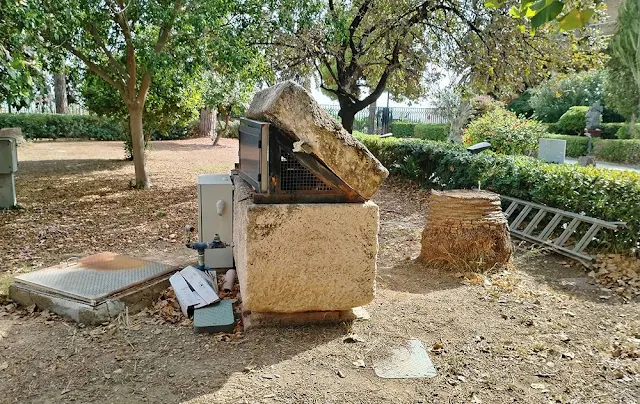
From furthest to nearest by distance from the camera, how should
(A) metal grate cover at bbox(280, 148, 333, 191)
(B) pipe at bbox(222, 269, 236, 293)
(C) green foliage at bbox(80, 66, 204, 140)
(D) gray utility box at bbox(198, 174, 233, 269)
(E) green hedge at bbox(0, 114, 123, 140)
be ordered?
1. (E) green hedge at bbox(0, 114, 123, 140)
2. (C) green foliage at bbox(80, 66, 204, 140)
3. (D) gray utility box at bbox(198, 174, 233, 269)
4. (B) pipe at bbox(222, 269, 236, 293)
5. (A) metal grate cover at bbox(280, 148, 333, 191)

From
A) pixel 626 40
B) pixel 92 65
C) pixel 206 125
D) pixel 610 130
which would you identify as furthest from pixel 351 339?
pixel 610 130

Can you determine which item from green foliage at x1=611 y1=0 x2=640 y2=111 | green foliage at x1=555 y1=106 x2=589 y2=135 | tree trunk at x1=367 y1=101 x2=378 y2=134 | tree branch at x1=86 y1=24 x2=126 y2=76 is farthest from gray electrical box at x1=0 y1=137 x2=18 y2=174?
tree trunk at x1=367 y1=101 x2=378 y2=134

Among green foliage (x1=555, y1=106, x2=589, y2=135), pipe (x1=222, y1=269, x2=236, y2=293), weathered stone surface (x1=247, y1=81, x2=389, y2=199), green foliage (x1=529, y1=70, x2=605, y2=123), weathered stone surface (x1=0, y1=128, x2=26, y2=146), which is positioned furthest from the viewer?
green foliage (x1=529, y1=70, x2=605, y2=123)

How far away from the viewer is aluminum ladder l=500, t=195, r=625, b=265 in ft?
19.5

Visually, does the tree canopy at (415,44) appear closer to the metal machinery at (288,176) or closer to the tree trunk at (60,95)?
the metal machinery at (288,176)

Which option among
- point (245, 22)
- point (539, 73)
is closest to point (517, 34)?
point (539, 73)

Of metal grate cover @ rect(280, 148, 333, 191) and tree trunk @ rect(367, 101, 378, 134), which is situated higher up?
tree trunk @ rect(367, 101, 378, 134)

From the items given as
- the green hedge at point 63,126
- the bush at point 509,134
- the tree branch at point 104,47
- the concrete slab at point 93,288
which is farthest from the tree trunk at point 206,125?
the concrete slab at point 93,288

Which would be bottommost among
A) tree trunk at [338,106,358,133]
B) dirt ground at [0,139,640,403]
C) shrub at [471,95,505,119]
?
dirt ground at [0,139,640,403]

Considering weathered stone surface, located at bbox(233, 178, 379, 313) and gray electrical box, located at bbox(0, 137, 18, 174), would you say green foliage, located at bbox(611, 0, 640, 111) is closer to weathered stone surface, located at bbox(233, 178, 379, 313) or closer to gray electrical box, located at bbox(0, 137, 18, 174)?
weathered stone surface, located at bbox(233, 178, 379, 313)

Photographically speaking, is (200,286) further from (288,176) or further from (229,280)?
(288,176)

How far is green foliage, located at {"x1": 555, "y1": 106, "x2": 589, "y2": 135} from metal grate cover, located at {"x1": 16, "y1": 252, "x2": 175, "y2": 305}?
24.1 meters

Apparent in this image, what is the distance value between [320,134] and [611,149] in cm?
2036

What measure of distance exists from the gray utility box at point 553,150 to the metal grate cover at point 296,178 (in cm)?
868
